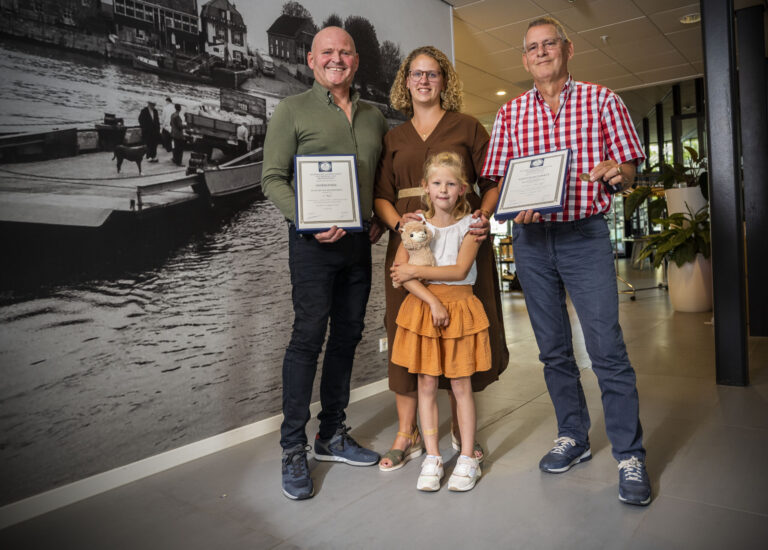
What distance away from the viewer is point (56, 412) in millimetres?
2062

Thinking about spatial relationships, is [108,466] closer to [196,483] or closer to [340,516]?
[196,483]

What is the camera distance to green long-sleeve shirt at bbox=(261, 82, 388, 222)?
2.14m

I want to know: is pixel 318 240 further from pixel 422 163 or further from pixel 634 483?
pixel 634 483

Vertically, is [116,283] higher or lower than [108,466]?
higher

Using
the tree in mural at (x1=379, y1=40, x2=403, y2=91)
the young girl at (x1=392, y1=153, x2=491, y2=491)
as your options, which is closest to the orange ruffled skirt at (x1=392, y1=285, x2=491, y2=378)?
the young girl at (x1=392, y1=153, x2=491, y2=491)

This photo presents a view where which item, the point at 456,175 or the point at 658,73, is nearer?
the point at 456,175

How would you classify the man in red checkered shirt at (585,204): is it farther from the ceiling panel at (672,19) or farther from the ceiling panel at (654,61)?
the ceiling panel at (654,61)

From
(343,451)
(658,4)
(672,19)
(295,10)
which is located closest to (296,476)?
(343,451)

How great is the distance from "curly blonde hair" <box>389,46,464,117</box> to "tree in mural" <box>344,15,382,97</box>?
1.37m

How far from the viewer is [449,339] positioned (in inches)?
81.0

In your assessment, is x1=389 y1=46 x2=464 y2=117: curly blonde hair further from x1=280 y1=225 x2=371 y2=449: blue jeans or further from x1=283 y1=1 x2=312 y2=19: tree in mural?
x1=283 y1=1 x2=312 y2=19: tree in mural

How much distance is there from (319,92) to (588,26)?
396cm

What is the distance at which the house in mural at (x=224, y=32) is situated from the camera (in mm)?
2635

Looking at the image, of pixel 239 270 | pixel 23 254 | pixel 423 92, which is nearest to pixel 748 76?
pixel 423 92
